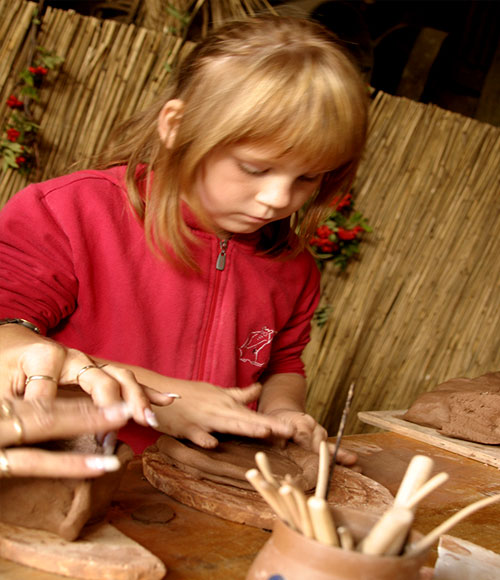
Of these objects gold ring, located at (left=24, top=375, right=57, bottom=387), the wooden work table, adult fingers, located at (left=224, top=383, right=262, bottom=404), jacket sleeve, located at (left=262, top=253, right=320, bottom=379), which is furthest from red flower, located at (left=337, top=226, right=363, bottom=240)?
gold ring, located at (left=24, top=375, right=57, bottom=387)

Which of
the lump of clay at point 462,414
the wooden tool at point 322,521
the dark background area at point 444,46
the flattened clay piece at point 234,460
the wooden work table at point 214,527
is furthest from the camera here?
the dark background area at point 444,46

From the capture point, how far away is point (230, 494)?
115cm

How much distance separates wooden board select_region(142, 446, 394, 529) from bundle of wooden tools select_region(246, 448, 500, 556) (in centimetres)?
29

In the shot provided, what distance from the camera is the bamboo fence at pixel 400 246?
311 cm

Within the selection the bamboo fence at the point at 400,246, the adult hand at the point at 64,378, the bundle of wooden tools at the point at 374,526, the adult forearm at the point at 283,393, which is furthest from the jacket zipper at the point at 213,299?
the bamboo fence at the point at 400,246

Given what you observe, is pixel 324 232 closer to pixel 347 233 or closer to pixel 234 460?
pixel 347 233

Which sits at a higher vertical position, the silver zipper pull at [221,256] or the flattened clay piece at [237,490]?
the silver zipper pull at [221,256]

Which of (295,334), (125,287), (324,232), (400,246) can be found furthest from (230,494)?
(400,246)

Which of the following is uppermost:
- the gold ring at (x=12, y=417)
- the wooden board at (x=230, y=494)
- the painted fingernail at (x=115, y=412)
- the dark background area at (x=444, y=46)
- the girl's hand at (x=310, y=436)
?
the dark background area at (x=444, y=46)

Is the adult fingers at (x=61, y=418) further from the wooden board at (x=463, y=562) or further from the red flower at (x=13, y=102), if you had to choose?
the red flower at (x=13, y=102)

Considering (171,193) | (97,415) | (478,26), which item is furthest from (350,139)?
(478,26)

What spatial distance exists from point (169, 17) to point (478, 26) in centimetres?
317

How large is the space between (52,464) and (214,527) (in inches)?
13.8

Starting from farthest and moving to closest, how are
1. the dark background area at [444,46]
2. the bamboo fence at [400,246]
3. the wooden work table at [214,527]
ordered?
the dark background area at [444,46] < the bamboo fence at [400,246] < the wooden work table at [214,527]
